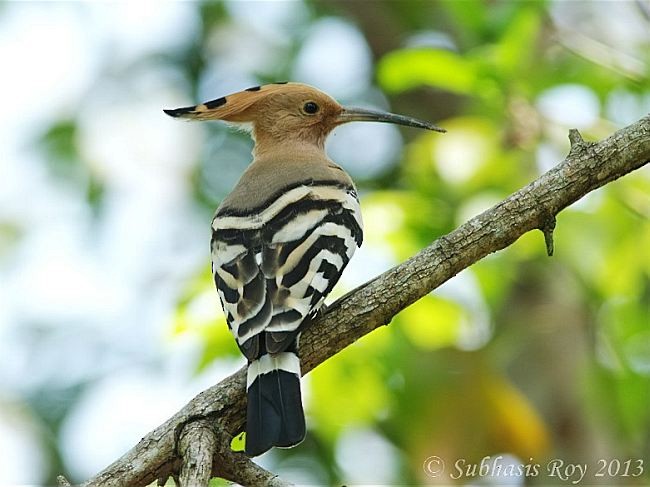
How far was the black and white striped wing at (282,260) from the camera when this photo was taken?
2996 mm

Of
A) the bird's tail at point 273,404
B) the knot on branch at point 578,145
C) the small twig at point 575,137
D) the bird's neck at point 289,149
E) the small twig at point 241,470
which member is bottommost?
the small twig at point 241,470

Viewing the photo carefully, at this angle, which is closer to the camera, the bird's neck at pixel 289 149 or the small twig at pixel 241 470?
the small twig at pixel 241 470

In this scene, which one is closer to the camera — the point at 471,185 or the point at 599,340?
the point at 471,185

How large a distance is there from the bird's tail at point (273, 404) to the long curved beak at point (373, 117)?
1.51 meters

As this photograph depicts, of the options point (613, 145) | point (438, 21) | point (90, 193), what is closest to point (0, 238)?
point (90, 193)

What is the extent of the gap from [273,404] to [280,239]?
71 centimetres

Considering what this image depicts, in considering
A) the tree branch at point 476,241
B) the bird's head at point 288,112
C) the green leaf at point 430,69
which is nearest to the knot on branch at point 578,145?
the tree branch at point 476,241

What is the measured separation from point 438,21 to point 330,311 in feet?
15.0

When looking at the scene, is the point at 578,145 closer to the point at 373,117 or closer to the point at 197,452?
the point at 197,452

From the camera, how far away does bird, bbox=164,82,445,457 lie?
2.83m

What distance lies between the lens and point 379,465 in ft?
18.8

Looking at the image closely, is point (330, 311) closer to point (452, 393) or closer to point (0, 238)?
point (452, 393)

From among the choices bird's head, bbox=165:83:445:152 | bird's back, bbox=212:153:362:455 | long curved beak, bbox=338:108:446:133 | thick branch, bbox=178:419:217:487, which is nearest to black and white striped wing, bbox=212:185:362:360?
bird's back, bbox=212:153:362:455

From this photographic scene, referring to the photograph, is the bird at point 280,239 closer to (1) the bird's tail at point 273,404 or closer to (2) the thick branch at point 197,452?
(1) the bird's tail at point 273,404
